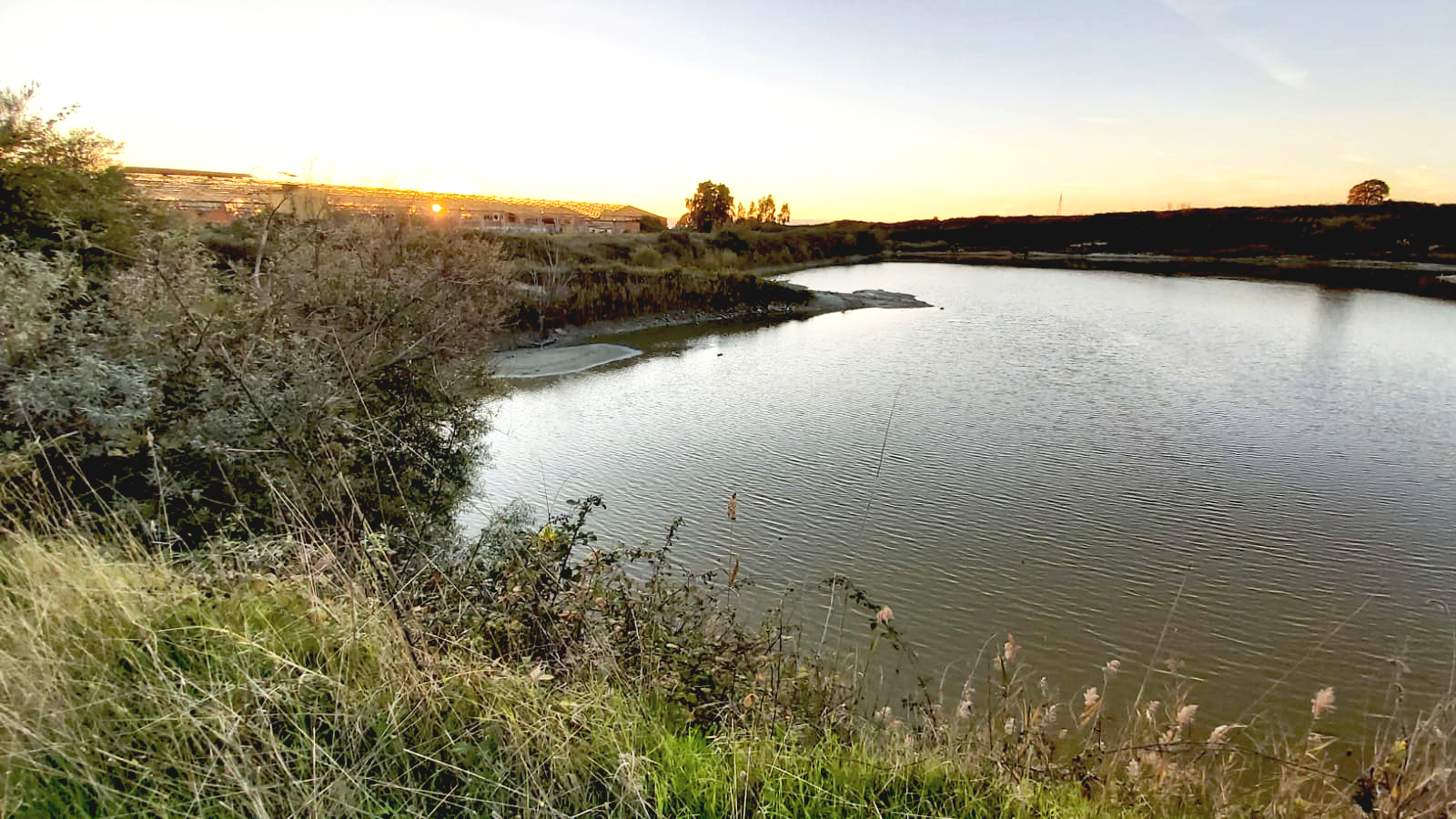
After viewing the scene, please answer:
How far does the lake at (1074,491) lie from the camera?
6.36 m

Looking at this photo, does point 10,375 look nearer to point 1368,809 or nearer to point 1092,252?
point 1368,809

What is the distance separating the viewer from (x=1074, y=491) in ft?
33.6

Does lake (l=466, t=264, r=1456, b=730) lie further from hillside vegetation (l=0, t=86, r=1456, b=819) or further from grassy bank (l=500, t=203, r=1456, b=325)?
grassy bank (l=500, t=203, r=1456, b=325)

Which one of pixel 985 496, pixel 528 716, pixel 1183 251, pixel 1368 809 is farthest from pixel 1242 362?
pixel 1183 251

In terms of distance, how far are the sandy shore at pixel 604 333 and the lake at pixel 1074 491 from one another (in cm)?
123

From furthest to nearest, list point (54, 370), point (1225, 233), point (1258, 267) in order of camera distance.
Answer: point (1225, 233) → point (1258, 267) → point (54, 370)

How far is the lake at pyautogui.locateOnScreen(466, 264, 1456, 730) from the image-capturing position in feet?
20.9

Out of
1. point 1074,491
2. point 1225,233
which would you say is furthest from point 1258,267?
point 1074,491

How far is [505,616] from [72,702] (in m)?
1.47

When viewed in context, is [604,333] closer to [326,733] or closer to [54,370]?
[54,370]

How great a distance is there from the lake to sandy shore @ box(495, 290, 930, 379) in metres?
1.23

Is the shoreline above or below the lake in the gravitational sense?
above

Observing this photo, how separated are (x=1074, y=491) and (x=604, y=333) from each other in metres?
19.6

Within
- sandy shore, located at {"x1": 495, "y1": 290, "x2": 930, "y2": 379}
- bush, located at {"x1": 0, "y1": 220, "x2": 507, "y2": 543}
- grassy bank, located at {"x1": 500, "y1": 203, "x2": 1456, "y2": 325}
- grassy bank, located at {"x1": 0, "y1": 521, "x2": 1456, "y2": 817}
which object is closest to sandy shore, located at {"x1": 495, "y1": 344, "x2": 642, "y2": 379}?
sandy shore, located at {"x1": 495, "y1": 290, "x2": 930, "y2": 379}
